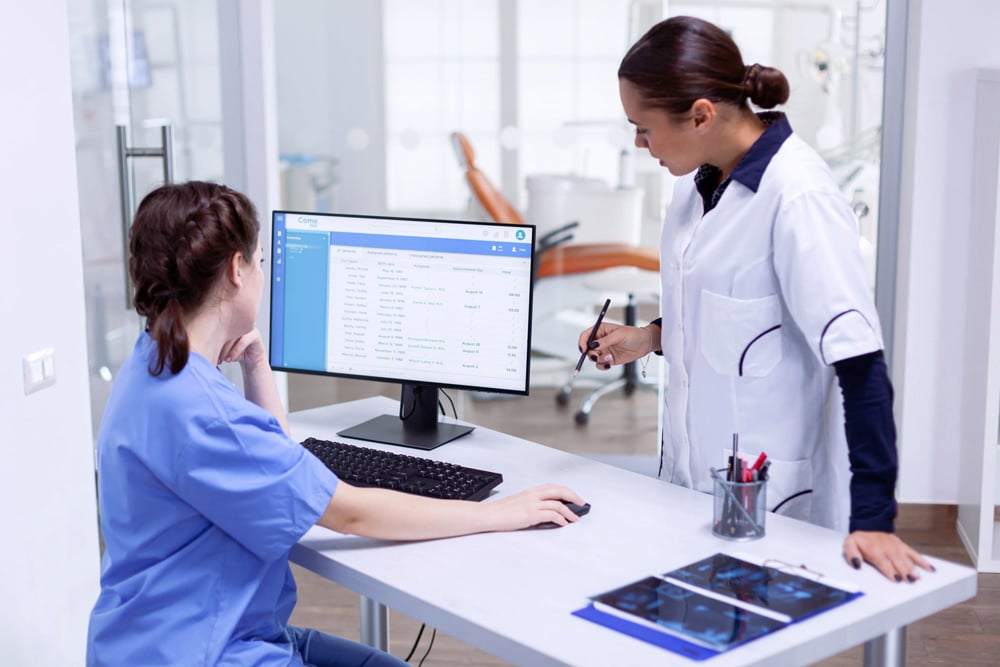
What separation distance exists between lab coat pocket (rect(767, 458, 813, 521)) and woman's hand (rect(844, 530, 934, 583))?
0.80 ft

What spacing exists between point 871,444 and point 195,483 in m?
0.90

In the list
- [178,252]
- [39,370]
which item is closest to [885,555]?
[178,252]

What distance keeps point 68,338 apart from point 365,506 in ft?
3.67

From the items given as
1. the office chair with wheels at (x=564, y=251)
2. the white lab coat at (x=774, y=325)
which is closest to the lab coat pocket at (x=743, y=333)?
the white lab coat at (x=774, y=325)

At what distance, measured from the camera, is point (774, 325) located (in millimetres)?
1769

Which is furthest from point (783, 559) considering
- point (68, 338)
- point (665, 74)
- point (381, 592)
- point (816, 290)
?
point (68, 338)

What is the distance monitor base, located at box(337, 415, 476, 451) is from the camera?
2129mm

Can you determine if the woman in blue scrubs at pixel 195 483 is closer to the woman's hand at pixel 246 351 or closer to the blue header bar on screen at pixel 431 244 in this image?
the woman's hand at pixel 246 351

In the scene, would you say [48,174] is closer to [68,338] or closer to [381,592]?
[68,338]

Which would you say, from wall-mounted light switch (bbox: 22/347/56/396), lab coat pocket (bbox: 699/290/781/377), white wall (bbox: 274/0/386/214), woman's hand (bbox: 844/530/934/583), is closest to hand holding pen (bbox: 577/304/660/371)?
lab coat pocket (bbox: 699/290/781/377)

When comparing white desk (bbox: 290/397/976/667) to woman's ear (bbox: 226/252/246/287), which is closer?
white desk (bbox: 290/397/976/667)

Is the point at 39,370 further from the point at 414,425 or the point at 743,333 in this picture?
the point at 743,333

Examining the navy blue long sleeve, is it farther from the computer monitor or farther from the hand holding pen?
the computer monitor

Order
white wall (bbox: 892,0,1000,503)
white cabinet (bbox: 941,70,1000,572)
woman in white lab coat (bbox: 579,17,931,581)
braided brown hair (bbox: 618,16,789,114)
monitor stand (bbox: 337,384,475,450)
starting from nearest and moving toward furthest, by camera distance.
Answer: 1. woman in white lab coat (bbox: 579,17,931,581)
2. braided brown hair (bbox: 618,16,789,114)
3. monitor stand (bbox: 337,384,475,450)
4. white cabinet (bbox: 941,70,1000,572)
5. white wall (bbox: 892,0,1000,503)
